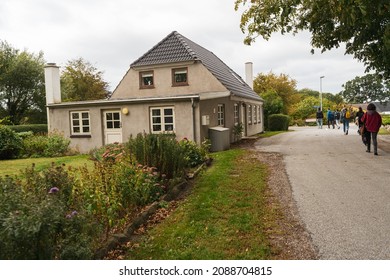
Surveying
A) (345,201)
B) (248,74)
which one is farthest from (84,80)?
(345,201)

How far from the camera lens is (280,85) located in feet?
136

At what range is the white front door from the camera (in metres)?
17.1

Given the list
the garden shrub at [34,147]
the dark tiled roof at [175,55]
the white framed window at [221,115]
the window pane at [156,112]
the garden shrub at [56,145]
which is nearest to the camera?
the window pane at [156,112]

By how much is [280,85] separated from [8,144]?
32722mm

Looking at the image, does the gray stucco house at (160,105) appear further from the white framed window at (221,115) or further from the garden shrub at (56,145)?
the garden shrub at (56,145)

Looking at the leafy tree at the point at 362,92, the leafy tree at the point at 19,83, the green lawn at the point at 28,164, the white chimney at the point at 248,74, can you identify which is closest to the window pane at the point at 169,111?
the green lawn at the point at 28,164

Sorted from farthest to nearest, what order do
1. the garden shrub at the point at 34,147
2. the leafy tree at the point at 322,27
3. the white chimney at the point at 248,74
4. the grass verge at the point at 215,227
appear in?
1. the white chimney at the point at 248,74
2. the garden shrub at the point at 34,147
3. the leafy tree at the point at 322,27
4. the grass verge at the point at 215,227

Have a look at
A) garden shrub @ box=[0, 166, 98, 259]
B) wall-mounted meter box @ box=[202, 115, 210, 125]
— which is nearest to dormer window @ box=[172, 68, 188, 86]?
wall-mounted meter box @ box=[202, 115, 210, 125]

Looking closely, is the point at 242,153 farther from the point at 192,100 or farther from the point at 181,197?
the point at 181,197

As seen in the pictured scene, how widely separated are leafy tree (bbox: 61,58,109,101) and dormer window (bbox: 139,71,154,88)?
789 inches

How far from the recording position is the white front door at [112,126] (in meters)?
17.1

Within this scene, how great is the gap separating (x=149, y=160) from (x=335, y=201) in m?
4.17

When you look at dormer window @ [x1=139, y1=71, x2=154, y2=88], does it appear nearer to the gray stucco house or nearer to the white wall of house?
the gray stucco house

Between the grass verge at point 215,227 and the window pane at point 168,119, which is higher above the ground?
the window pane at point 168,119
